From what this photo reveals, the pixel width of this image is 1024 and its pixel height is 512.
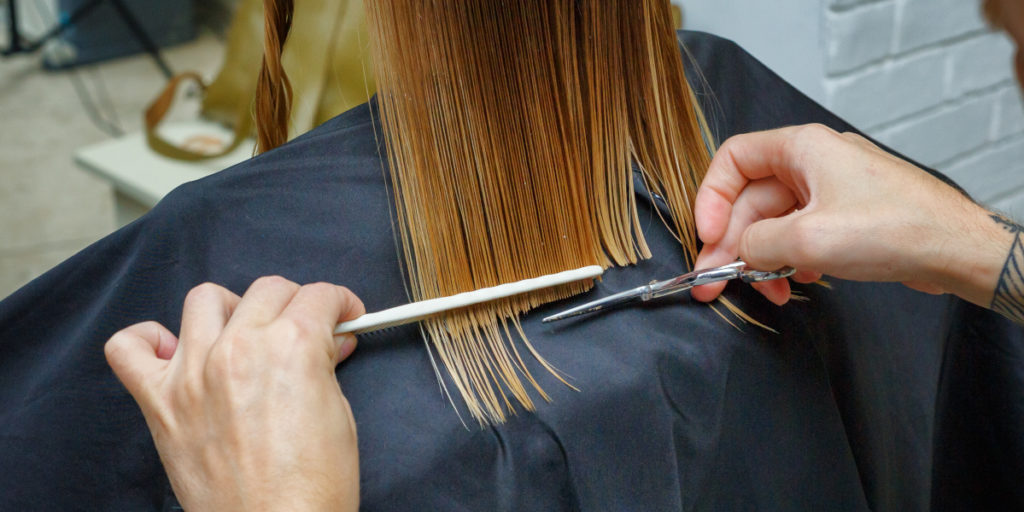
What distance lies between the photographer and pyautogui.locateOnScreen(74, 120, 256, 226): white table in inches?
58.1

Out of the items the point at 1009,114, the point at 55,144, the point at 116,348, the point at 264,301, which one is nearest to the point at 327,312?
the point at 264,301

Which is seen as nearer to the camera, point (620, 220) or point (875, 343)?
point (620, 220)

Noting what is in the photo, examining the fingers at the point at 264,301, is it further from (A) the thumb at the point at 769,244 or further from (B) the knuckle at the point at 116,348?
(A) the thumb at the point at 769,244

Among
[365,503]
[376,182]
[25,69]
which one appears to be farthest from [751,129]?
[25,69]

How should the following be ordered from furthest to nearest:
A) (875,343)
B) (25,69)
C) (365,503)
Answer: (25,69), (875,343), (365,503)

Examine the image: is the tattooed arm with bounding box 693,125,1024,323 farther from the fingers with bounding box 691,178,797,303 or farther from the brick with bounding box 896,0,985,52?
the brick with bounding box 896,0,985,52

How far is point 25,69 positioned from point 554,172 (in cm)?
378

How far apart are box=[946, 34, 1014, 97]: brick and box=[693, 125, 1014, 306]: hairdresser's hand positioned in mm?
830

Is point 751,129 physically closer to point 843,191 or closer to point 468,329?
point 843,191

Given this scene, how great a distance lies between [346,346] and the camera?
2.06ft

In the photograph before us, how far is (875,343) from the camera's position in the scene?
851 millimetres

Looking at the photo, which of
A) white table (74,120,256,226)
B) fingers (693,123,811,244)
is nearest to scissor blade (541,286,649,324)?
fingers (693,123,811,244)

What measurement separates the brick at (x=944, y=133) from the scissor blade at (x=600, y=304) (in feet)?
2.99

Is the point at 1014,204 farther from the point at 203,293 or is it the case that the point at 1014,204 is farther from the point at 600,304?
the point at 203,293
